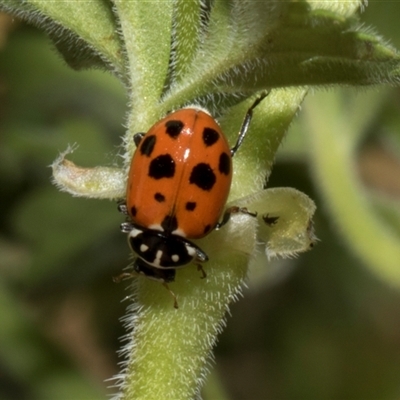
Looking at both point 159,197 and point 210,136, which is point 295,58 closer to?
point 210,136

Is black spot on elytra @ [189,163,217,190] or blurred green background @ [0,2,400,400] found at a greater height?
black spot on elytra @ [189,163,217,190]

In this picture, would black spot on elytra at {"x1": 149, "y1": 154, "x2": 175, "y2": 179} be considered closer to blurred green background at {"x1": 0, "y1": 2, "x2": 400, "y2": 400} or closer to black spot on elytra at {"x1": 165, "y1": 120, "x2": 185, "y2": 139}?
black spot on elytra at {"x1": 165, "y1": 120, "x2": 185, "y2": 139}

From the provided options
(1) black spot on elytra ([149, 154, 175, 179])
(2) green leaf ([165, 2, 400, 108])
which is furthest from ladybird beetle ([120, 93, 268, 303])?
(2) green leaf ([165, 2, 400, 108])

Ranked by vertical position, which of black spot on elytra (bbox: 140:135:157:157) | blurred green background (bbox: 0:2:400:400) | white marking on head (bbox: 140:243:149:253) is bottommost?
blurred green background (bbox: 0:2:400:400)

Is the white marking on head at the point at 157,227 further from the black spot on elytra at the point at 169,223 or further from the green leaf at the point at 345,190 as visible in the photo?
the green leaf at the point at 345,190

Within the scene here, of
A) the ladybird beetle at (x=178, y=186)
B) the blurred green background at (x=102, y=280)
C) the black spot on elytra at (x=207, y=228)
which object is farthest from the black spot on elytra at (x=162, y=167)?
the blurred green background at (x=102, y=280)

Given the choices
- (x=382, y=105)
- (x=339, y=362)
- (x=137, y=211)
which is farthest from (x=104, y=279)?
(x=137, y=211)
